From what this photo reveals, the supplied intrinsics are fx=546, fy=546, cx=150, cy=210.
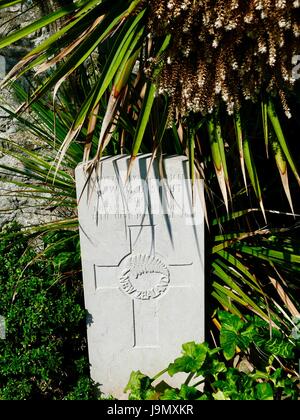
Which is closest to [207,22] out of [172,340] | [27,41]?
[172,340]

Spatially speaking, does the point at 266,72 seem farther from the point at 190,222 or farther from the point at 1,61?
the point at 1,61

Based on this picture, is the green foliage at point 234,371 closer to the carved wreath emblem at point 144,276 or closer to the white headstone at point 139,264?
the white headstone at point 139,264

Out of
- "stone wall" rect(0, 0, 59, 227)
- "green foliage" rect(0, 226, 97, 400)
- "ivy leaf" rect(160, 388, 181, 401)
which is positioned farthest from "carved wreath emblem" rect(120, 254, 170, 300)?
"stone wall" rect(0, 0, 59, 227)

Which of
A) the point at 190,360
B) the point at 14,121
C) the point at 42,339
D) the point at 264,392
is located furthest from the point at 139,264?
the point at 14,121

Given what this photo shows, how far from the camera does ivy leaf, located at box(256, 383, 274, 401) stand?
2445mm

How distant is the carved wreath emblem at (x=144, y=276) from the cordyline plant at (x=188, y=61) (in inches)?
19.3

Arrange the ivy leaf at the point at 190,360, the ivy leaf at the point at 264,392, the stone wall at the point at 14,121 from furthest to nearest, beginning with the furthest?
1. the stone wall at the point at 14,121
2. the ivy leaf at the point at 190,360
3. the ivy leaf at the point at 264,392

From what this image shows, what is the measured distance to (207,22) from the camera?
209cm

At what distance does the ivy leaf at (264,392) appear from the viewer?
2.45 m

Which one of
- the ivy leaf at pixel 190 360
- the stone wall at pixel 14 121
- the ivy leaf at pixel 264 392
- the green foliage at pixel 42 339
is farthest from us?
the stone wall at pixel 14 121

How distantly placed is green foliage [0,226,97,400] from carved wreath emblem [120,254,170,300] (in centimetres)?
30

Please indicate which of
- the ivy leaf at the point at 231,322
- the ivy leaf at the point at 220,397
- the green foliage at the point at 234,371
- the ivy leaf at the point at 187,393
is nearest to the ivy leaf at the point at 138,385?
the green foliage at the point at 234,371

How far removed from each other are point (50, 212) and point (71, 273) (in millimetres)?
818

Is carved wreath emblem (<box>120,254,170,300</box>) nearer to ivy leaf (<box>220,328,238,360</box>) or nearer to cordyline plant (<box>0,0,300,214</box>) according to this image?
ivy leaf (<box>220,328,238,360</box>)
